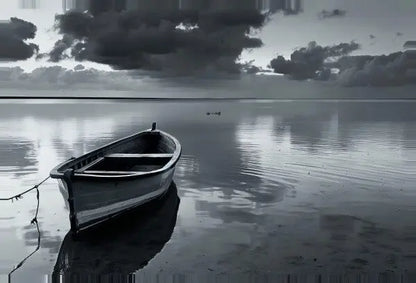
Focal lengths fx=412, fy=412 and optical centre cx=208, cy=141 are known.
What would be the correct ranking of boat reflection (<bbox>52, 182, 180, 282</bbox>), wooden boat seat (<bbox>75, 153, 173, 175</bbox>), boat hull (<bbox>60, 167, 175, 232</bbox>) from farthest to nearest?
wooden boat seat (<bbox>75, 153, 173, 175</bbox>) < boat hull (<bbox>60, 167, 175, 232</bbox>) < boat reflection (<bbox>52, 182, 180, 282</bbox>)

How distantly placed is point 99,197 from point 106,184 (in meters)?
0.44

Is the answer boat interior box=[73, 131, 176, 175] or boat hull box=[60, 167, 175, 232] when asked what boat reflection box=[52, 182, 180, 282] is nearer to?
boat hull box=[60, 167, 175, 232]

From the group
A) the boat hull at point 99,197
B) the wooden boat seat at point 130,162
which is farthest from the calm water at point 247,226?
the wooden boat seat at point 130,162

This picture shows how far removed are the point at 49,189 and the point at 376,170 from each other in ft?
56.1

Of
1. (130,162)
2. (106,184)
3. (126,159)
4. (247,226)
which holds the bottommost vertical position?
(247,226)

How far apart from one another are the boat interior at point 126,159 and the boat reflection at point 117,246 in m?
1.81

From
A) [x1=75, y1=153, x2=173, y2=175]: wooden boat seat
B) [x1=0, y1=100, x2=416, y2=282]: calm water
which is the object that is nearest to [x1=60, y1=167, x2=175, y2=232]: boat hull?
[x1=0, y1=100, x2=416, y2=282]: calm water

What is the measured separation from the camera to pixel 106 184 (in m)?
Answer: 12.1

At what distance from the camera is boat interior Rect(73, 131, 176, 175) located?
15.5 meters

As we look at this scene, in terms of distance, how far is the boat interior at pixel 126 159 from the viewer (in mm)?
15518

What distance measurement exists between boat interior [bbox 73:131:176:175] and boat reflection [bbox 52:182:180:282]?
1.81 meters

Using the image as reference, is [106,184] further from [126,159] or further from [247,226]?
[126,159]

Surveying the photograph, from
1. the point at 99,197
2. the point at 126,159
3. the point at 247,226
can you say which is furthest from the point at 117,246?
the point at 126,159

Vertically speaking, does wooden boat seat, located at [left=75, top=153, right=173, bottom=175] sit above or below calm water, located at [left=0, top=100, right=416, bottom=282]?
above
